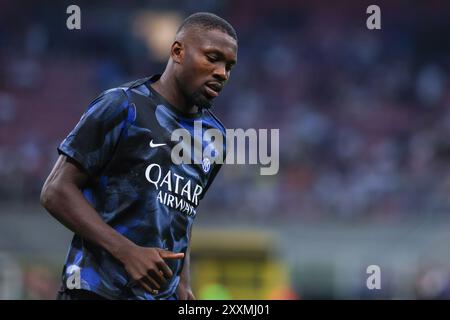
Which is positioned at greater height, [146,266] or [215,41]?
[215,41]

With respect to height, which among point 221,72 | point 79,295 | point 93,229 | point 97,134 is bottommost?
point 79,295

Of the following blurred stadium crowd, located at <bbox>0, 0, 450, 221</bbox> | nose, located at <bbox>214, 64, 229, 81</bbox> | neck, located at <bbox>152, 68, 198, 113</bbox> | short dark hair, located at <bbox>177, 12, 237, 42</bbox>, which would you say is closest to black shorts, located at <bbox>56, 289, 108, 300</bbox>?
neck, located at <bbox>152, 68, 198, 113</bbox>

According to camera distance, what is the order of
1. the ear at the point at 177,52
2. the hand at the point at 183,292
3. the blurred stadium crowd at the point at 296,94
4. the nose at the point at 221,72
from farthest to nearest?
the blurred stadium crowd at the point at 296,94, the hand at the point at 183,292, the ear at the point at 177,52, the nose at the point at 221,72

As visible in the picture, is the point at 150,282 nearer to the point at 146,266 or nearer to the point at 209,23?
the point at 146,266

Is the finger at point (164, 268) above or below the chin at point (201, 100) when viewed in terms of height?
below

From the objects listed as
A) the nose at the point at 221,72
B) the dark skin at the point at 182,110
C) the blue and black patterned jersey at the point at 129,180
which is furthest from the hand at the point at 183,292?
the nose at the point at 221,72

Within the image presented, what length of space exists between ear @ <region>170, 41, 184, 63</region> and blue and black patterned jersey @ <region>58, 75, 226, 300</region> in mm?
183

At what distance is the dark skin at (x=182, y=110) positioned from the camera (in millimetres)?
4145

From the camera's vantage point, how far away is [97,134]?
4.27 meters

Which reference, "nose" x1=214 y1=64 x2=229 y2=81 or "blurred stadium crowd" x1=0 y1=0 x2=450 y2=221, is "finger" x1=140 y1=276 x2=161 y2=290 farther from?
"blurred stadium crowd" x1=0 y1=0 x2=450 y2=221

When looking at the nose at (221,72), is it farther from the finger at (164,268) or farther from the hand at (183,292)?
the hand at (183,292)

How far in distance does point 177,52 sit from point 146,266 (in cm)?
105

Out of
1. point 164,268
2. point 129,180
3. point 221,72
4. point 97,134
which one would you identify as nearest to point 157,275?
point 164,268

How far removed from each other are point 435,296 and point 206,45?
9.47 meters
